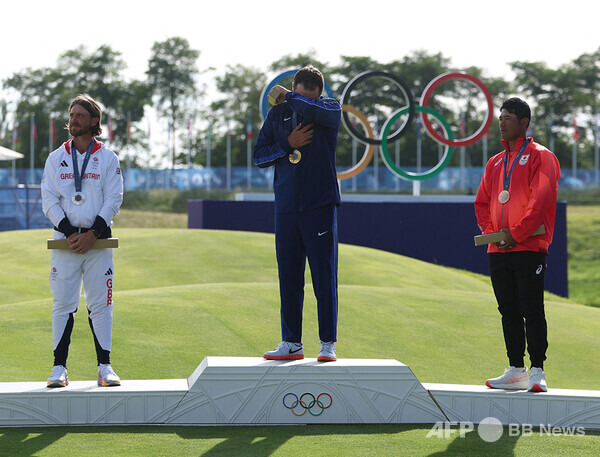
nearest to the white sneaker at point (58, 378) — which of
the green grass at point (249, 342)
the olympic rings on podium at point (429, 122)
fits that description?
the green grass at point (249, 342)

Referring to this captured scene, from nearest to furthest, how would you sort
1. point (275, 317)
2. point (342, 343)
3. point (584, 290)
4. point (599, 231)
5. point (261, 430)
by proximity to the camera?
1. point (261, 430)
2. point (342, 343)
3. point (275, 317)
4. point (584, 290)
5. point (599, 231)

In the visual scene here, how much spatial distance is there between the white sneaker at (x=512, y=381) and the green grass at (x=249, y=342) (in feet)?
2.05

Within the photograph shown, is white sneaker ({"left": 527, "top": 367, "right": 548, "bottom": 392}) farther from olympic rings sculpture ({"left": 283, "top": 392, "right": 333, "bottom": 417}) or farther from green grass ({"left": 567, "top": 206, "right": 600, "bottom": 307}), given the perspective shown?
green grass ({"left": 567, "top": 206, "right": 600, "bottom": 307})

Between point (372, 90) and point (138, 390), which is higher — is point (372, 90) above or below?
above

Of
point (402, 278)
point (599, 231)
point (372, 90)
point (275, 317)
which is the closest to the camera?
point (275, 317)

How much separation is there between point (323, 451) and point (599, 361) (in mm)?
6323

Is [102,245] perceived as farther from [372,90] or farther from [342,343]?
[372,90]

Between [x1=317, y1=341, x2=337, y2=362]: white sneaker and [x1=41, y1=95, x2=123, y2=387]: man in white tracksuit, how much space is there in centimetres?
143

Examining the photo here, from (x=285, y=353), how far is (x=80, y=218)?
174 cm

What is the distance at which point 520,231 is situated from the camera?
5605 mm

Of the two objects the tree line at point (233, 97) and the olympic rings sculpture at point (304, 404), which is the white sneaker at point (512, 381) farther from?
the tree line at point (233, 97)

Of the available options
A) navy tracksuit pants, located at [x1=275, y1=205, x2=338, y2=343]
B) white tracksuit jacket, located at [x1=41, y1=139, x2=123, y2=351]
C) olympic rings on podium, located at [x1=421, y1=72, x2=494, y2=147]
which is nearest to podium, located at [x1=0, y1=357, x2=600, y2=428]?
navy tracksuit pants, located at [x1=275, y1=205, x2=338, y2=343]

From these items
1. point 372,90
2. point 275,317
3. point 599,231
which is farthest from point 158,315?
point 372,90

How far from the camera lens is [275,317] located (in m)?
10.5
